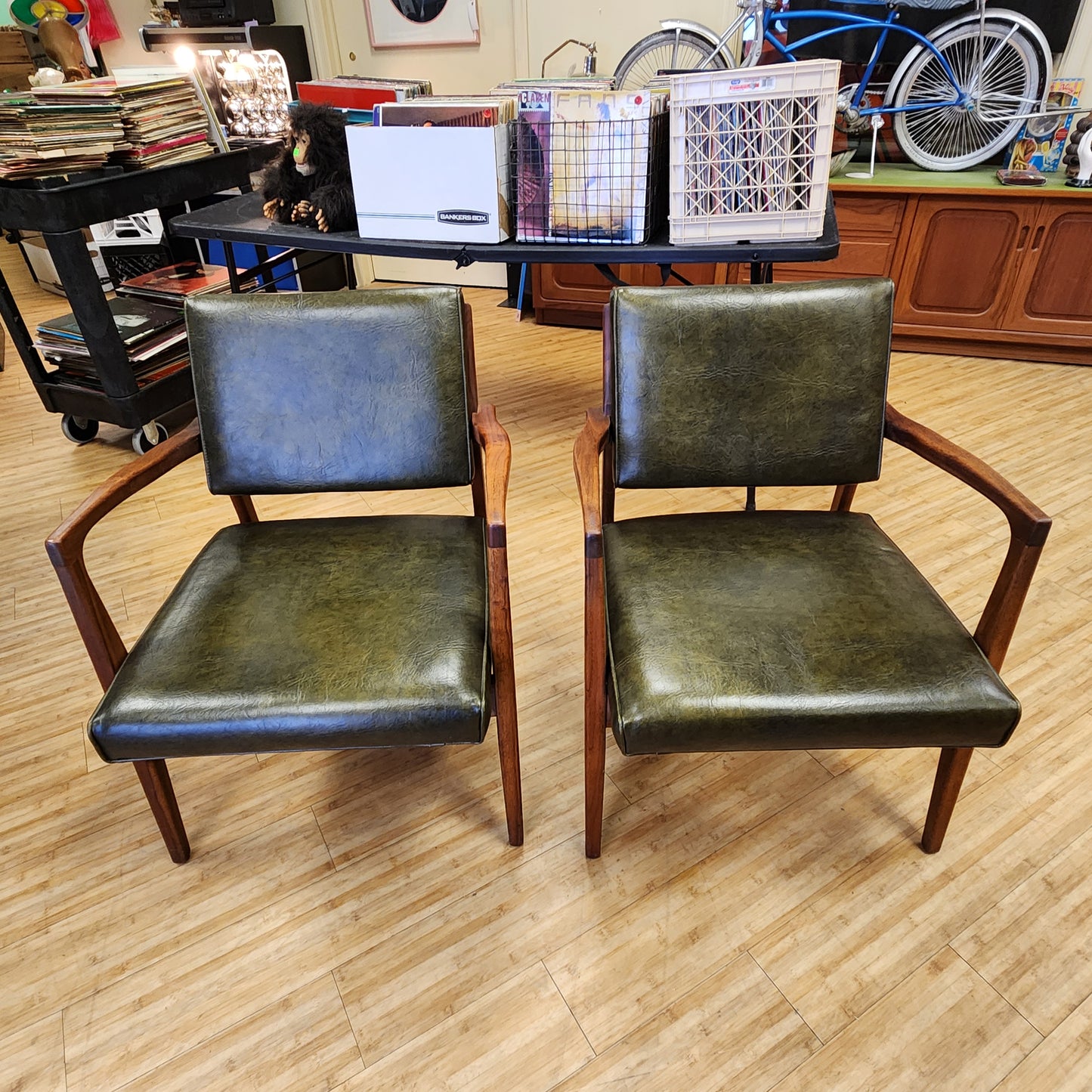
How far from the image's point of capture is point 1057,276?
2867 millimetres

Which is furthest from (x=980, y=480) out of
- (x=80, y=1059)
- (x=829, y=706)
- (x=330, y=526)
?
(x=80, y=1059)

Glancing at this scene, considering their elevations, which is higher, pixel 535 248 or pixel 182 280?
pixel 535 248

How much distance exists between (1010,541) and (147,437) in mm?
2472

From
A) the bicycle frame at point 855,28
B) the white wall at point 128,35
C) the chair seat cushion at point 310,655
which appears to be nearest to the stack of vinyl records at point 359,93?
the chair seat cushion at point 310,655

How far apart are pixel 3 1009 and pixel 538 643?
111cm

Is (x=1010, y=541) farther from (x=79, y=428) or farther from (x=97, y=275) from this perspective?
(x=79, y=428)

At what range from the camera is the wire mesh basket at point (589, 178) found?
1668 millimetres

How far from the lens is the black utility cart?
2043 millimetres

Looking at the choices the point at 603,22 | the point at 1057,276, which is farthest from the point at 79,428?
the point at 1057,276

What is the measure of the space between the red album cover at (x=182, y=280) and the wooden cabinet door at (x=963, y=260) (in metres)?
2.64

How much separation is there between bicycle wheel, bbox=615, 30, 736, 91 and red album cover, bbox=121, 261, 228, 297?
5.72 feet

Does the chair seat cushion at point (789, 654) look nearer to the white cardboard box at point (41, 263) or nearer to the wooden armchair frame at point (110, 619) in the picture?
the wooden armchair frame at point (110, 619)

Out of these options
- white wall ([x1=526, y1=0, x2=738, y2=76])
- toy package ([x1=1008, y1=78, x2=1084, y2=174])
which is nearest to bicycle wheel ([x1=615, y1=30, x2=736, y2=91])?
white wall ([x1=526, y1=0, x2=738, y2=76])

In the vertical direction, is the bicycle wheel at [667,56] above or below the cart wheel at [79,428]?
above
